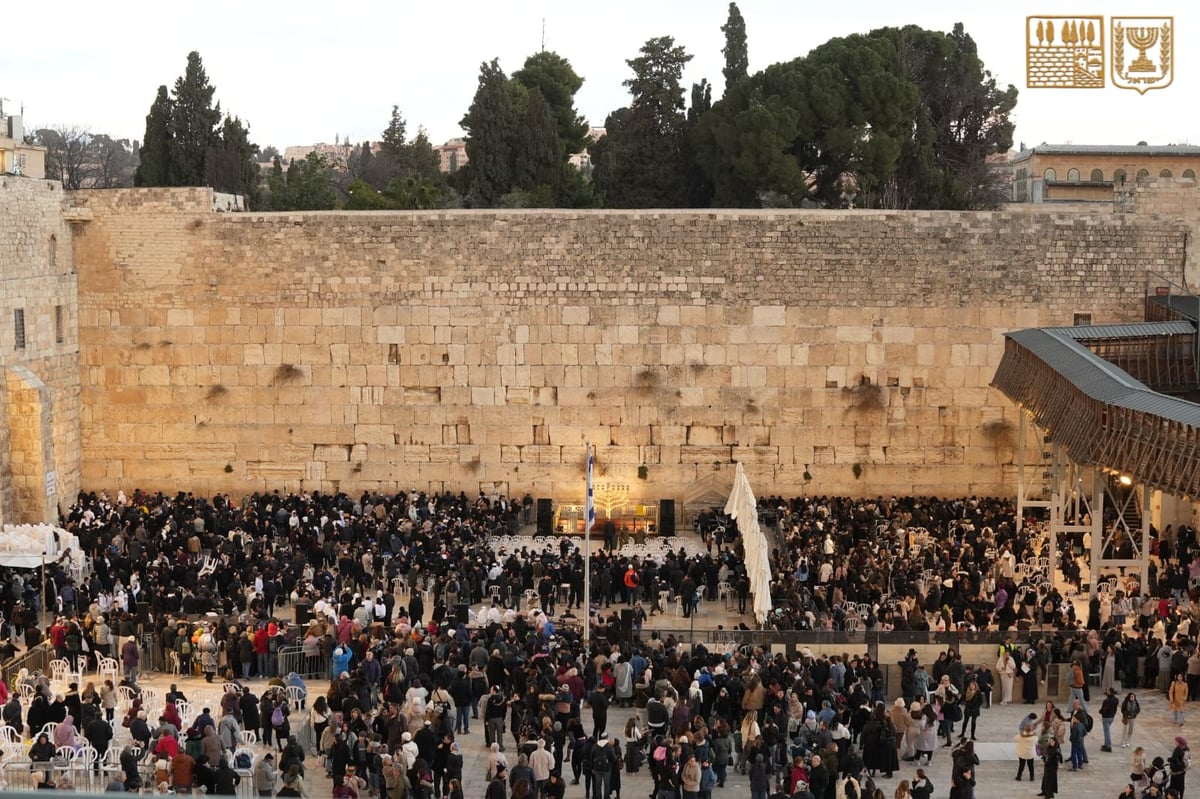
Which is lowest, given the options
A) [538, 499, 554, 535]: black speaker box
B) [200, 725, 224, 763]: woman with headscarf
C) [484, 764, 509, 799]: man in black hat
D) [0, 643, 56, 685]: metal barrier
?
[484, 764, 509, 799]: man in black hat

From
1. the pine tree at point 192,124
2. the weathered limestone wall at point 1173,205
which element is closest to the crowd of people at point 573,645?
the weathered limestone wall at point 1173,205

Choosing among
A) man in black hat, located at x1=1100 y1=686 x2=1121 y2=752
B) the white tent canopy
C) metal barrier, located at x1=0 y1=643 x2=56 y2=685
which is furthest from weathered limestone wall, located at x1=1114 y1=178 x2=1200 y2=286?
metal barrier, located at x1=0 y1=643 x2=56 y2=685

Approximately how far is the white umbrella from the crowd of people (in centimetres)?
32

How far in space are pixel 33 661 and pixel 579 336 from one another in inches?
524

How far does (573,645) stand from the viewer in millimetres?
17875

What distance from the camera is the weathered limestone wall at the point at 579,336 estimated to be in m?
28.9

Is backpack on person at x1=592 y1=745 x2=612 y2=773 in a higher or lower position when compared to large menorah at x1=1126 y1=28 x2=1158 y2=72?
lower

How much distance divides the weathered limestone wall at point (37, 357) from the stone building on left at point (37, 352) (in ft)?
0.06

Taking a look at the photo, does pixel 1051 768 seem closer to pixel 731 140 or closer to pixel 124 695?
pixel 124 695

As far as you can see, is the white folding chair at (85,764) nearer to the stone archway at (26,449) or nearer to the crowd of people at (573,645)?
the crowd of people at (573,645)

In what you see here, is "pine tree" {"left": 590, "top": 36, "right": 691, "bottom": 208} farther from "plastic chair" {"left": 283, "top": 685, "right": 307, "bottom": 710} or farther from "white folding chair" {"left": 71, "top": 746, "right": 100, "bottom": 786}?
"white folding chair" {"left": 71, "top": 746, "right": 100, "bottom": 786}

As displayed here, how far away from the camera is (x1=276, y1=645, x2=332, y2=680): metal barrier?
18453 millimetres

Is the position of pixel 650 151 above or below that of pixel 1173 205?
above

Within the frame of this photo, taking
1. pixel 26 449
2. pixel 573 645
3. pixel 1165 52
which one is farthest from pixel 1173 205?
pixel 26 449
